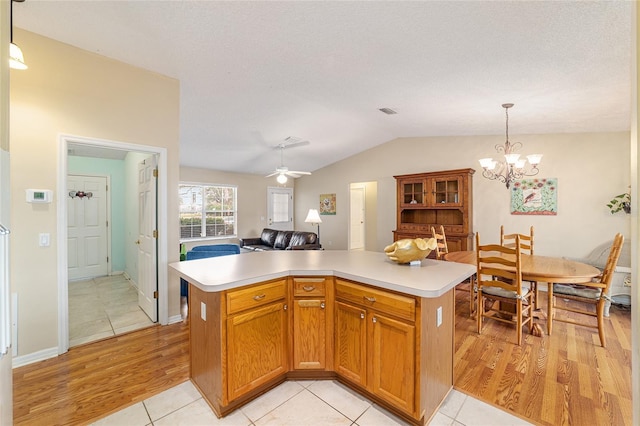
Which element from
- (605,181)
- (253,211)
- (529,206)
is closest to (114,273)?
(253,211)

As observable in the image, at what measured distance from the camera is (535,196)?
14.6 feet

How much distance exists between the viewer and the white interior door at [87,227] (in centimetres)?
506

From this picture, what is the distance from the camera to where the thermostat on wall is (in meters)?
2.39

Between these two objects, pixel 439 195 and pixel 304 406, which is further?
pixel 439 195

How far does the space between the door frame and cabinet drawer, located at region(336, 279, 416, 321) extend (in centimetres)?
221

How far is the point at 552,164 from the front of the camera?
429 cm

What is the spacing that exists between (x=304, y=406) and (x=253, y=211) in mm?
6215

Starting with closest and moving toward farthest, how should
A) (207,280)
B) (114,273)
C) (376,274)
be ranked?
(207,280)
(376,274)
(114,273)

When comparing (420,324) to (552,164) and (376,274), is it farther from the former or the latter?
(552,164)

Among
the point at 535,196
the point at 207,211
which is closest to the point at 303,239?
the point at 207,211

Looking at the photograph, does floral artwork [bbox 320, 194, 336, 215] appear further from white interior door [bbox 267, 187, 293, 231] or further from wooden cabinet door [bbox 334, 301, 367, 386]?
wooden cabinet door [bbox 334, 301, 367, 386]

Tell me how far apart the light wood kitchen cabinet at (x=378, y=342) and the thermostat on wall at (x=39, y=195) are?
266cm

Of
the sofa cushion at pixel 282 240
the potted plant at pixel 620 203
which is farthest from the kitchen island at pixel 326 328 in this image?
the sofa cushion at pixel 282 240

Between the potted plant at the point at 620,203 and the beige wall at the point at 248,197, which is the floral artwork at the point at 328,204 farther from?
the potted plant at the point at 620,203
